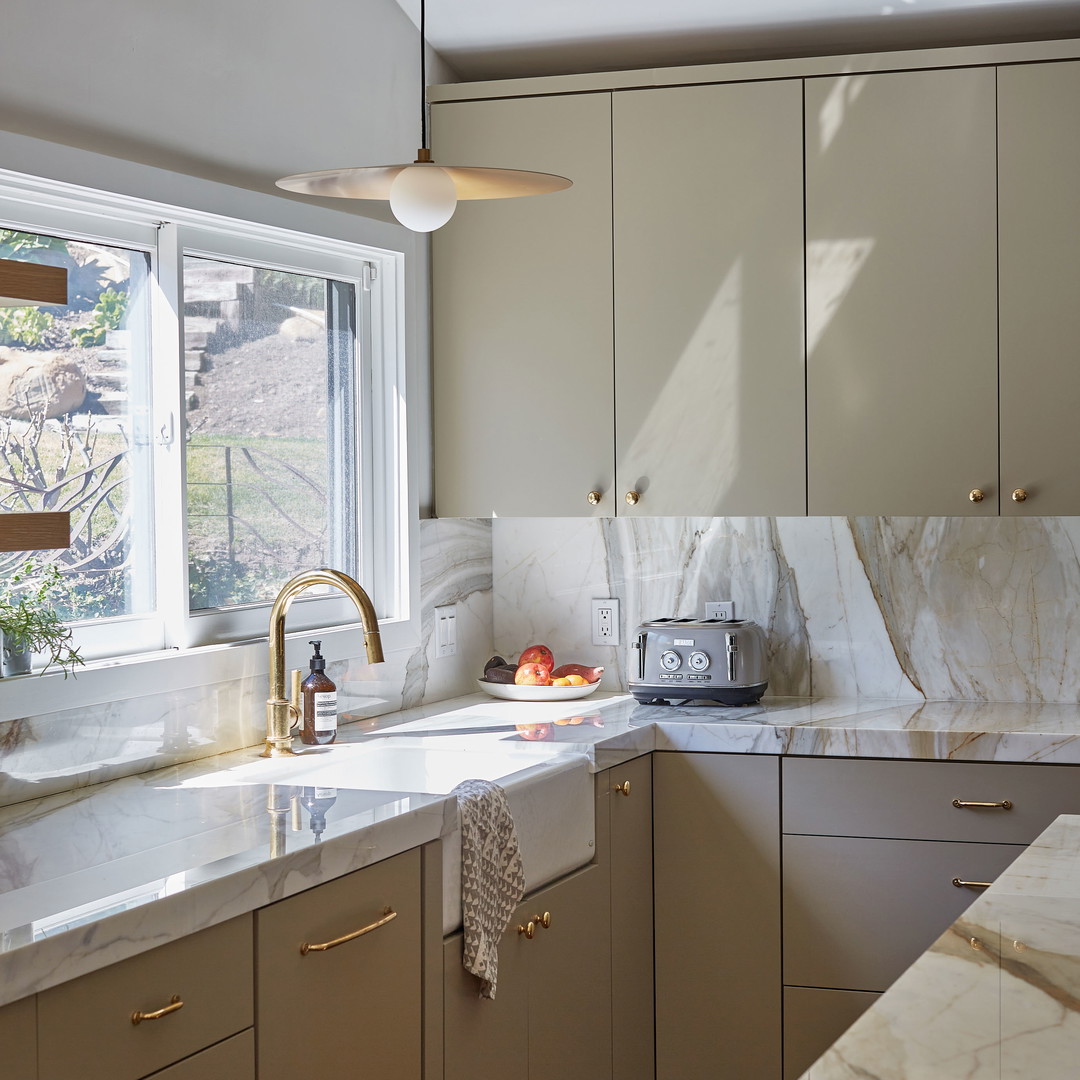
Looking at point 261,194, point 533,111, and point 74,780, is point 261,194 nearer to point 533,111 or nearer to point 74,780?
point 533,111

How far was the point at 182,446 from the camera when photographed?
2.30 m

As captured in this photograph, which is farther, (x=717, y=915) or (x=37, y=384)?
(x=717, y=915)

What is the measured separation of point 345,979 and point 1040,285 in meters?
2.06

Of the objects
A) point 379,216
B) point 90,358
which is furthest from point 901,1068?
point 379,216

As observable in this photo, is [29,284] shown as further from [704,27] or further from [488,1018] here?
[704,27]

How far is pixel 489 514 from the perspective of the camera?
118 inches

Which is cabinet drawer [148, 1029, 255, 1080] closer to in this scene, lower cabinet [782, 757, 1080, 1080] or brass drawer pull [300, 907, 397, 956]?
brass drawer pull [300, 907, 397, 956]

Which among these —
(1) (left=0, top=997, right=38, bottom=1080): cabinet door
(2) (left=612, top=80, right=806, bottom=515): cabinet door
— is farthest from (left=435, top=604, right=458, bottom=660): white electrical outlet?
(1) (left=0, top=997, right=38, bottom=1080): cabinet door

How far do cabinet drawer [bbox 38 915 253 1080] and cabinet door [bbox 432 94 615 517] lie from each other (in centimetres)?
160

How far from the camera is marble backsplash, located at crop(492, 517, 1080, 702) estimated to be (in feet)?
9.82

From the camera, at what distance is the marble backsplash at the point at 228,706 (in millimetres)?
1967

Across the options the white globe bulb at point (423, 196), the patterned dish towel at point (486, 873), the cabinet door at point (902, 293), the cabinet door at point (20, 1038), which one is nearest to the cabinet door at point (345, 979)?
the patterned dish towel at point (486, 873)

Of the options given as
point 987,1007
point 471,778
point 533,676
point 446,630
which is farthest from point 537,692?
point 987,1007

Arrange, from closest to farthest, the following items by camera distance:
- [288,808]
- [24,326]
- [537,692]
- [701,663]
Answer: [288,808], [24,326], [701,663], [537,692]
